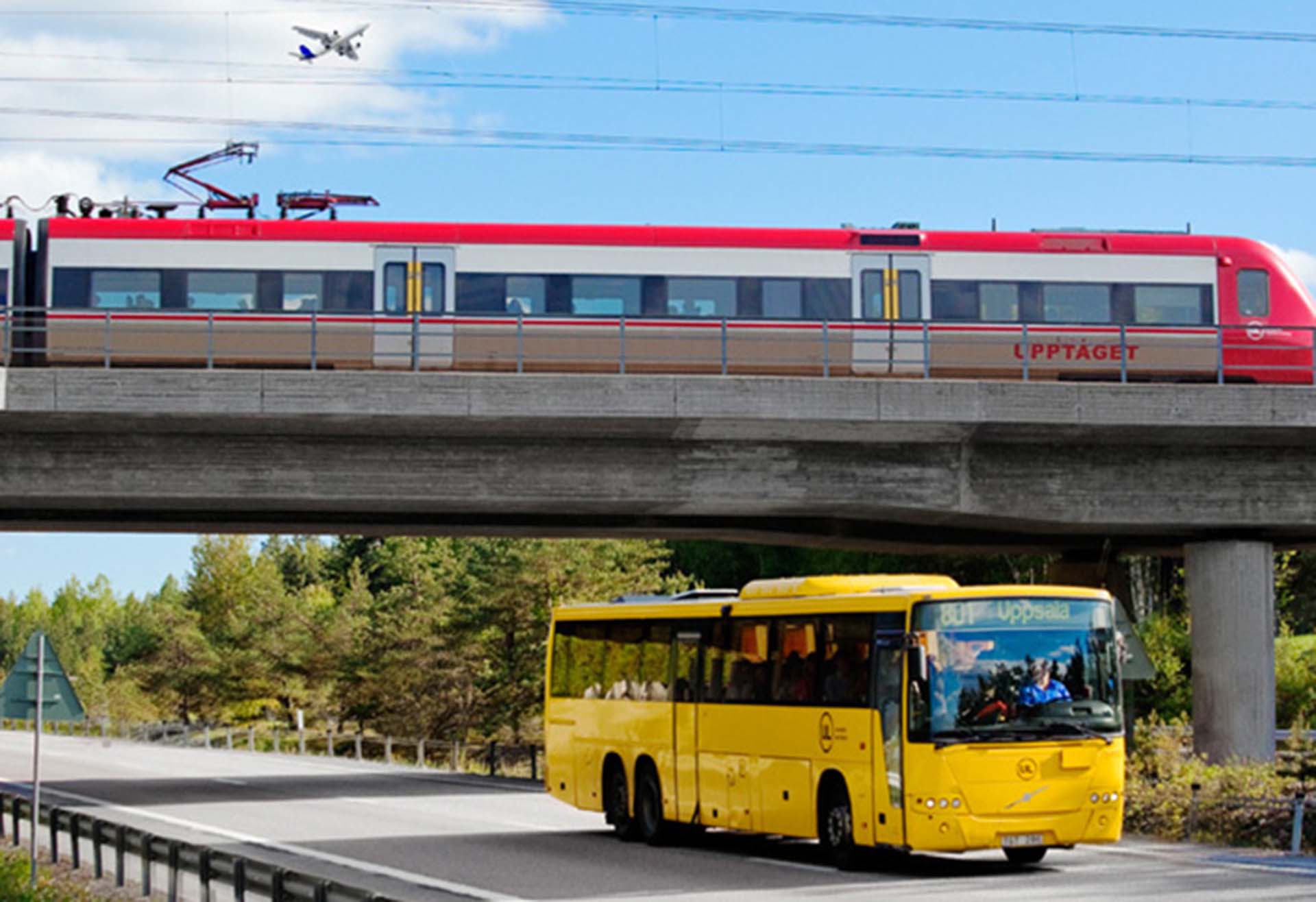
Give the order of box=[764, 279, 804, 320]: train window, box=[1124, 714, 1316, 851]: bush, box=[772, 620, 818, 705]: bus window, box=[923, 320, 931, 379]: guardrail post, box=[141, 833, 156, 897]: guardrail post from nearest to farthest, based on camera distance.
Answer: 1. box=[141, 833, 156, 897]: guardrail post
2. box=[772, 620, 818, 705]: bus window
3. box=[1124, 714, 1316, 851]: bush
4. box=[923, 320, 931, 379]: guardrail post
5. box=[764, 279, 804, 320]: train window

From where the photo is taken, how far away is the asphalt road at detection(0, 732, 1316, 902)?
17.7 metres

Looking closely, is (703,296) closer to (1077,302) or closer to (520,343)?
(520,343)

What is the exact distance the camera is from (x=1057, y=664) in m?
19.0

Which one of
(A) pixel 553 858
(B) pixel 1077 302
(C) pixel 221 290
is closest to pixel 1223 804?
(A) pixel 553 858

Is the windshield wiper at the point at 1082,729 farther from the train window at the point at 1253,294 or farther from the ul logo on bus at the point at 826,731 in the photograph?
the train window at the point at 1253,294

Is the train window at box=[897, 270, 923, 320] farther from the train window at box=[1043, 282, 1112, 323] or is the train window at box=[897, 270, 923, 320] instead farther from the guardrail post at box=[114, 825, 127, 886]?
the guardrail post at box=[114, 825, 127, 886]

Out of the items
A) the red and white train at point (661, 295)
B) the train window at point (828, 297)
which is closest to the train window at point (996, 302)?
the red and white train at point (661, 295)

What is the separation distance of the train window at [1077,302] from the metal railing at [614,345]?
774 mm

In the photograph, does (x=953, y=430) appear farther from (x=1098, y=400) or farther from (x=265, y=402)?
(x=265, y=402)

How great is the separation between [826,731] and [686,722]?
10.3 ft

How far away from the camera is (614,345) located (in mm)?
32562

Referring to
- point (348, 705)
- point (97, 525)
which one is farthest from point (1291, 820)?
point (348, 705)

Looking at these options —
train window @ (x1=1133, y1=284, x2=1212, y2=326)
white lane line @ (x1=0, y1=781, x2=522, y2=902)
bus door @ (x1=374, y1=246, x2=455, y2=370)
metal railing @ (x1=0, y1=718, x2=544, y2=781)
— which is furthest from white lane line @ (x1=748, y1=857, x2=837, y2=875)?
metal railing @ (x1=0, y1=718, x2=544, y2=781)

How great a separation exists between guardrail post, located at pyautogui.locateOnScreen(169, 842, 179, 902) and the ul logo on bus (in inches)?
250
